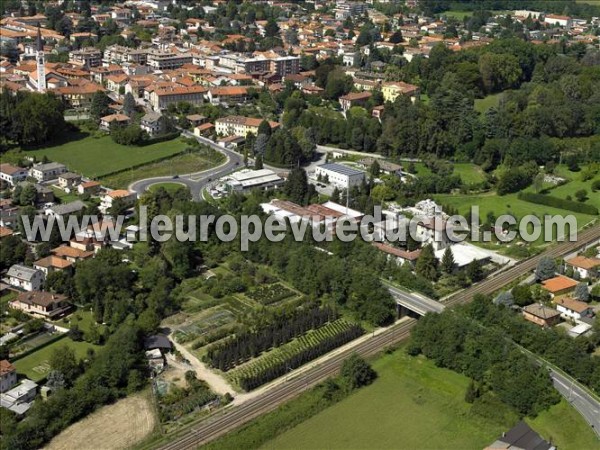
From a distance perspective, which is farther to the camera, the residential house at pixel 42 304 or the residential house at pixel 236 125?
the residential house at pixel 236 125

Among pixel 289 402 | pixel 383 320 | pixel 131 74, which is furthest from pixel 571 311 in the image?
pixel 131 74

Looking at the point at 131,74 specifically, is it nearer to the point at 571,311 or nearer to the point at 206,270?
Answer: the point at 206,270

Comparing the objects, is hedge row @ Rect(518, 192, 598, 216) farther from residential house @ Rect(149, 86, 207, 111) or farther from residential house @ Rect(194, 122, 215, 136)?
residential house @ Rect(149, 86, 207, 111)

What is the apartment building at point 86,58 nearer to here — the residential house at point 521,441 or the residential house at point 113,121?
the residential house at point 113,121

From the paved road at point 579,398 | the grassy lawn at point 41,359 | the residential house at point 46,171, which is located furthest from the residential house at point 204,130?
the paved road at point 579,398

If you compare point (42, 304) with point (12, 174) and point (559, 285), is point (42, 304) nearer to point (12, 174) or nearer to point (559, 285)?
point (12, 174)

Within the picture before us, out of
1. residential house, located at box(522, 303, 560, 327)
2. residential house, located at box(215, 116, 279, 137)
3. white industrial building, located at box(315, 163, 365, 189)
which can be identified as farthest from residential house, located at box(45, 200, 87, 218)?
residential house, located at box(522, 303, 560, 327)
